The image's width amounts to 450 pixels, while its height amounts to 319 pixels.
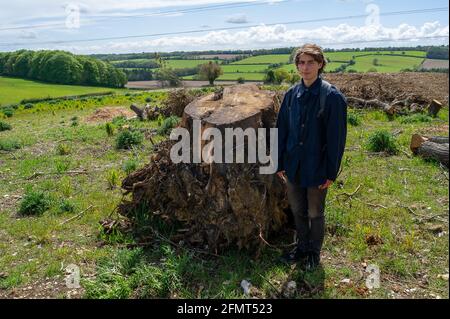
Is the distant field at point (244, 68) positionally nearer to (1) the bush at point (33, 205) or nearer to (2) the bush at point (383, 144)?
(2) the bush at point (383, 144)

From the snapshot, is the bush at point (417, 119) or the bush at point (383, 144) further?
the bush at point (417, 119)

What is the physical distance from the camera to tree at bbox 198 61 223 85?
41094 mm

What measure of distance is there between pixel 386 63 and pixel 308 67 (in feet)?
125

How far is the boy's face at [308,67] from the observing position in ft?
12.3

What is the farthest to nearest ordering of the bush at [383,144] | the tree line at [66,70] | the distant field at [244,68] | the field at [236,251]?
the tree line at [66,70]
the distant field at [244,68]
the bush at [383,144]
the field at [236,251]

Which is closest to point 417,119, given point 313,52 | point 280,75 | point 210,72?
point 313,52

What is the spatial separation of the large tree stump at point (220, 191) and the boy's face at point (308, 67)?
112 centimetres

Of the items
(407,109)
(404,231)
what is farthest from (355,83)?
(404,231)

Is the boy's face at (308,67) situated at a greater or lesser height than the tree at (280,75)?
lesser

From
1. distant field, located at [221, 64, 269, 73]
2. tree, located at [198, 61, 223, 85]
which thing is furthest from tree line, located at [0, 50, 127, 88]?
tree, located at [198, 61, 223, 85]

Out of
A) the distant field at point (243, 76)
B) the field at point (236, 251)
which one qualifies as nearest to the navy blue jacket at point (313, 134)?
the field at point (236, 251)

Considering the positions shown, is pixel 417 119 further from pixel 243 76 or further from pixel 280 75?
pixel 243 76

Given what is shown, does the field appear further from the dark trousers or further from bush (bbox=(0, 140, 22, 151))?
bush (bbox=(0, 140, 22, 151))
